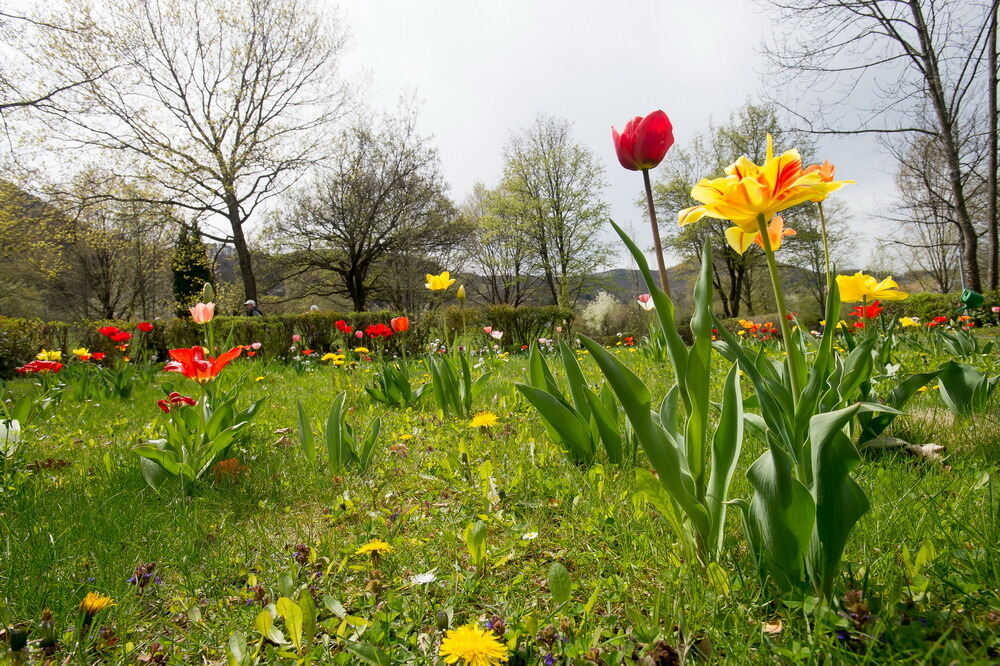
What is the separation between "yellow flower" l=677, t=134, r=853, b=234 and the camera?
84 cm

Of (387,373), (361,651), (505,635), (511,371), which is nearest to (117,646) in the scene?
(361,651)

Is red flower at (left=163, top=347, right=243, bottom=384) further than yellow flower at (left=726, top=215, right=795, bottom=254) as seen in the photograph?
Yes

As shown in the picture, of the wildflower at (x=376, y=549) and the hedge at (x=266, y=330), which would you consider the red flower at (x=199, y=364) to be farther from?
the hedge at (x=266, y=330)

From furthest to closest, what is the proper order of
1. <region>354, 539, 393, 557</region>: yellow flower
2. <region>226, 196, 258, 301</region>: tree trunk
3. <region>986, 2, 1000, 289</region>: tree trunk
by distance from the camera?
1. <region>226, 196, 258, 301</region>: tree trunk
2. <region>986, 2, 1000, 289</region>: tree trunk
3. <region>354, 539, 393, 557</region>: yellow flower

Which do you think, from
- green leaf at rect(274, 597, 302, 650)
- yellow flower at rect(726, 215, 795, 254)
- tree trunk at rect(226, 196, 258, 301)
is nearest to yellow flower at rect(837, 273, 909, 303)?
yellow flower at rect(726, 215, 795, 254)

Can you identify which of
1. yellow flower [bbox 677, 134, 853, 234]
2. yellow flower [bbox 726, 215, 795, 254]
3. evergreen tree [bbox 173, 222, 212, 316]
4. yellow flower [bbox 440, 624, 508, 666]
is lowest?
yellow flower [bbox 440, 624, 508, 666]

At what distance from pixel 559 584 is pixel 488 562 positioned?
302mm

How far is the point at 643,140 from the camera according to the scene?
1.09 metres

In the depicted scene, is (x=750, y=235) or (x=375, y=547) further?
(x=375, y=547)

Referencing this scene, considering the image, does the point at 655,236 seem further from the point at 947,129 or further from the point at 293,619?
the point at 947,129

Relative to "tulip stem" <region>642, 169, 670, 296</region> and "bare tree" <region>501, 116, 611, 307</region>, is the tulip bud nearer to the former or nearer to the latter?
"tulip stem" <region>642, 169, 670, 296</region>

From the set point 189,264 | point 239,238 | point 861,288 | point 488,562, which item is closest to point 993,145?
point 861,288

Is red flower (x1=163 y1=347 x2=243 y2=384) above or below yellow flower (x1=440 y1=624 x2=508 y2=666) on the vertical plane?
above

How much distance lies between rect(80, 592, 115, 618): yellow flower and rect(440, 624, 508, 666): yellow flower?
811 mm
